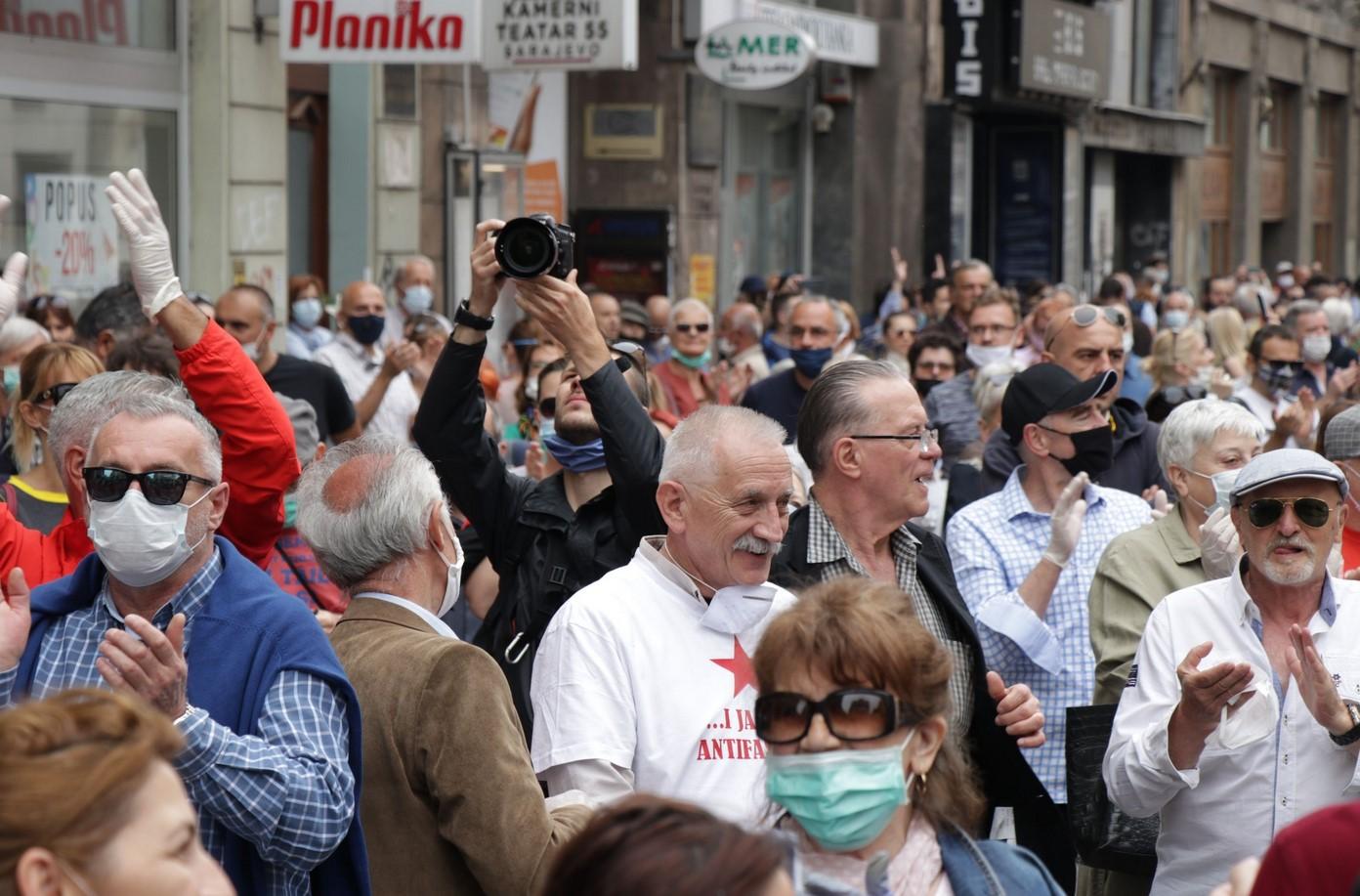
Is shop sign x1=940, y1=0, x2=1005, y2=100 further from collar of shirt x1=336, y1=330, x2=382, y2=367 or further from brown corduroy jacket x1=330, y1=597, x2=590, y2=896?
brown corduroy jacket x1=330, y1=597, x2=590, y2=896

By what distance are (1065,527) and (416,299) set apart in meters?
8.79

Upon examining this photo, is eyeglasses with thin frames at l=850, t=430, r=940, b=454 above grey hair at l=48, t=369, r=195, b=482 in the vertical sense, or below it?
below

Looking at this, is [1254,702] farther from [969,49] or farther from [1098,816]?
[969,49]

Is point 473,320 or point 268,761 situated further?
point 473,320

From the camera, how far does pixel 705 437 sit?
4.31m

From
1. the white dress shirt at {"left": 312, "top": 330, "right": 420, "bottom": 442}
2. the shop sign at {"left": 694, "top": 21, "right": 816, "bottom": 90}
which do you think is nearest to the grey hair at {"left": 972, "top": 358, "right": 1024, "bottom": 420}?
the white dress shirt at {"left": 312, "top": 330, "right": 420, "bottom": 442}

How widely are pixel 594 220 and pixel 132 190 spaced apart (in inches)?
611

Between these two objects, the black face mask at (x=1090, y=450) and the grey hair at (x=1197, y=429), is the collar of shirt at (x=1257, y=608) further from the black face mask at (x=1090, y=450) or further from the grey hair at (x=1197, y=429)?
the black face mask at (x=1090, y=450)

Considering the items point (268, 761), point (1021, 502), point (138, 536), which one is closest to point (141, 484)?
point (138, 536)

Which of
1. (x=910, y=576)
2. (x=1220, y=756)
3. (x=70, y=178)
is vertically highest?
(x=70, y=178)

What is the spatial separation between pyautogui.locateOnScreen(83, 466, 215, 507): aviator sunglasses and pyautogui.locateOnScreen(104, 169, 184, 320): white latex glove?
96cm

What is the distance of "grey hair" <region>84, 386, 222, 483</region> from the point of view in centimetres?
379

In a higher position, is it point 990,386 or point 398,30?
point 398,30

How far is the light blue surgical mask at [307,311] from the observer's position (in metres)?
13.1
